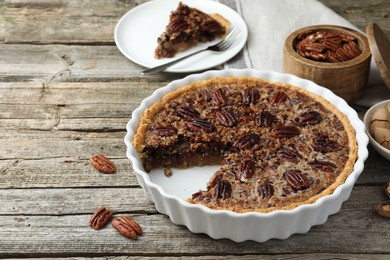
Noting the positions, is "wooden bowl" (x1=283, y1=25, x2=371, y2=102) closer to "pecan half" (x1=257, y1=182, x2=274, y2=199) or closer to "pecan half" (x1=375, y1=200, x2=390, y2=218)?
"pecan half" (x1=375, y1=200, x2=390, y2=218)

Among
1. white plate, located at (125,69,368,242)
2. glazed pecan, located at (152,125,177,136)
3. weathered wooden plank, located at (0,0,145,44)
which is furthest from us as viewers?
weathered wooden plank, located at (0,0,145,44)

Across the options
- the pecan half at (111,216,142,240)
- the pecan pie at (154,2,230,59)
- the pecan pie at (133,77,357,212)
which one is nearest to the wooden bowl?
the pecan pie at (133,77,357,212)

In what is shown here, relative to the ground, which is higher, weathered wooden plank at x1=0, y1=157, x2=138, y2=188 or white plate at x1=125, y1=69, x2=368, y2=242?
white plate at x1=125, y1=69, x2=368, y2=242

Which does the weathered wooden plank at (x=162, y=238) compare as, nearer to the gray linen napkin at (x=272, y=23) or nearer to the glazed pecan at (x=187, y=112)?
the glazed pecan at (x=187, y=112)

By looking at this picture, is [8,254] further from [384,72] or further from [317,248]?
[384,72]

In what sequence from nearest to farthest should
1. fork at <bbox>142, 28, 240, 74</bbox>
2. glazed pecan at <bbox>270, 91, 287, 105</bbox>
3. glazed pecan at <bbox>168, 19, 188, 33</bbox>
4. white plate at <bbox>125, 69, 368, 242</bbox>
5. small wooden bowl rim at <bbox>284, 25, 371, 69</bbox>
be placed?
white plate at <bbox>125, 69, 368, 242</bbox>
glazed pecan at <bbox>270, 91, 287, 105</bbox>
small wooden bowl rim at <bbox>284, 25, 371, 69</bbox>
fork at <bbox>142, 28, 240, 74</bbox>
glazed pecan at <bbox>168, 19, 188, 33</bbox>

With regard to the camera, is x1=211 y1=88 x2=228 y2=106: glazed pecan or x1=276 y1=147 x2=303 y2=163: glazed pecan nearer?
x1=276 y1=147 x2=303 y2=163: glazed pecan

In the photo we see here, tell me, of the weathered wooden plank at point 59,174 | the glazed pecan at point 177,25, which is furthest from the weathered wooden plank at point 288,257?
the glazed pecan at point 177,25

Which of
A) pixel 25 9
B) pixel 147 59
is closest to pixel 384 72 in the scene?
pixel 147 59

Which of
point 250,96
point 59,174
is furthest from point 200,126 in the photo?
point 59,174
